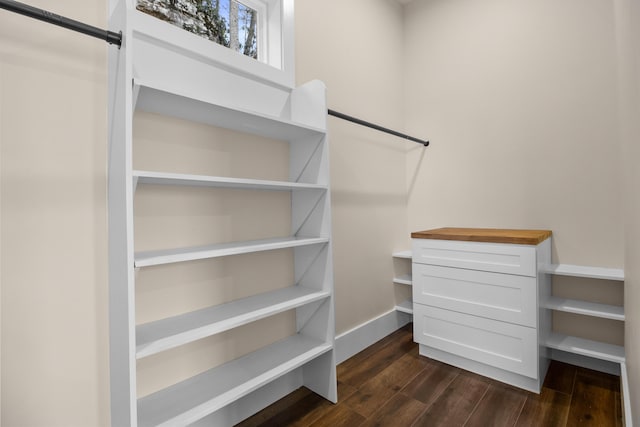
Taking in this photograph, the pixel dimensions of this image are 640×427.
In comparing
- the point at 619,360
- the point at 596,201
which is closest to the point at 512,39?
the point at 596,201

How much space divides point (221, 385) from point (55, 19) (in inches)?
55.1

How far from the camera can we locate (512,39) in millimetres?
2295

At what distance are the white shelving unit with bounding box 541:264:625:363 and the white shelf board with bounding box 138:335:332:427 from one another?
1.43 metres

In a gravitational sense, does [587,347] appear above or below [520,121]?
below

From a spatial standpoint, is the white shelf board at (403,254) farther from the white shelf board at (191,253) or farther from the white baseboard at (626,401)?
the white baseboard at (626,401)

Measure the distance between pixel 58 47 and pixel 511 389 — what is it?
2.58 metres

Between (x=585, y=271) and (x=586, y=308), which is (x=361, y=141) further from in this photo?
(x=586, y=308)

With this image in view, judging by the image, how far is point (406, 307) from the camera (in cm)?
262

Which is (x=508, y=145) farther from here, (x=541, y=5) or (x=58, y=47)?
(x=58, y=47)

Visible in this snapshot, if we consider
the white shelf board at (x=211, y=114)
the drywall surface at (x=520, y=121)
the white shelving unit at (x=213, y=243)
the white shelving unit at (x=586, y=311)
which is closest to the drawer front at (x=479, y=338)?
the white shelving unit at (x=586, y=311)

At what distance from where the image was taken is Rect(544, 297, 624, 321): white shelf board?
179cm

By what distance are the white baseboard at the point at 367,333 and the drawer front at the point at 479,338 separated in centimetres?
32

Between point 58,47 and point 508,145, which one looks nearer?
point 58,47

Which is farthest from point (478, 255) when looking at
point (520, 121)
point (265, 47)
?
point (265, 47)
